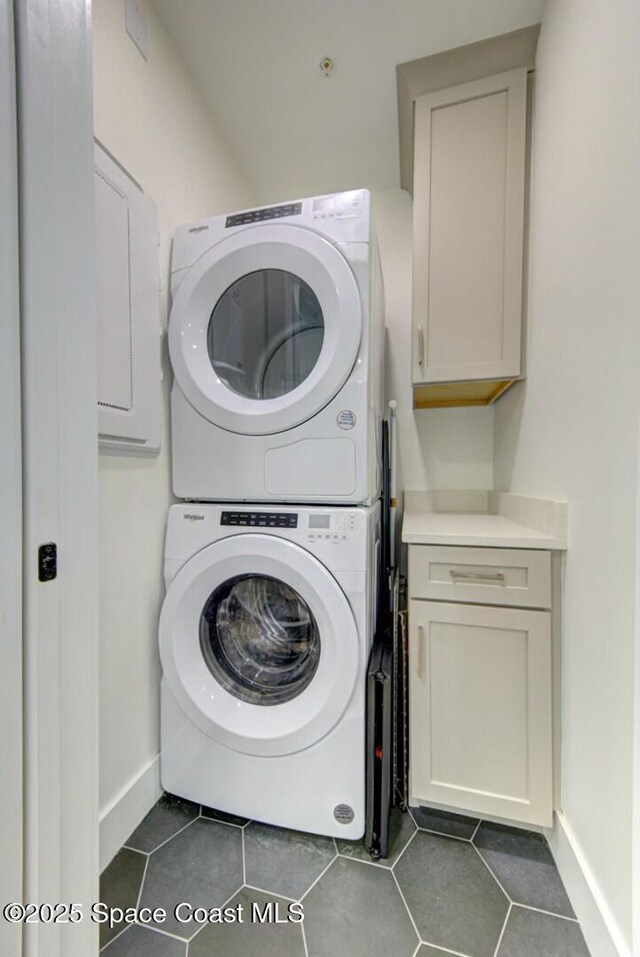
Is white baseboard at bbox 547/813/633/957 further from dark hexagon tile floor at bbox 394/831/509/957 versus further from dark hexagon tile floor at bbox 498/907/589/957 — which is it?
dark hexagon tile floor at bbox 394/831/509/957

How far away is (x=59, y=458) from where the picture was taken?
54cm

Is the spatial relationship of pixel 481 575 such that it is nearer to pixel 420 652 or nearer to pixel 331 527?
pixel 420 652

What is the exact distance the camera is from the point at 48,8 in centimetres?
51

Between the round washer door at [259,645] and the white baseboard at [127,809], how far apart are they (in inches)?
9.7

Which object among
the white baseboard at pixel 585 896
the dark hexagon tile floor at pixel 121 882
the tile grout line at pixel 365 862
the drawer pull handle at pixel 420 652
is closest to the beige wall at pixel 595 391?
the white baseboard at pixel 585 896

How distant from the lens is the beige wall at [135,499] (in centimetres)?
101

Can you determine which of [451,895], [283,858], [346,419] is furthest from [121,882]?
[346,419]

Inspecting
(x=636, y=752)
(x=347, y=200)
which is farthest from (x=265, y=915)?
(x=347, y=200)

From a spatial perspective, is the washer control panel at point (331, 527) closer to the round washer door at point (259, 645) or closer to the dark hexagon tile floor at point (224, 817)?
the round washer door at point (259, 645)

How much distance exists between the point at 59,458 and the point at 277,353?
0.92 metres

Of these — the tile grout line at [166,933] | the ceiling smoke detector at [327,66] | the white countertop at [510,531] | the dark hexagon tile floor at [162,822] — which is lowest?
the dark hexagon tile floor at [162,822]

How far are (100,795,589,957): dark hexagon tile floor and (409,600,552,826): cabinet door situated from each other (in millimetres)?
112

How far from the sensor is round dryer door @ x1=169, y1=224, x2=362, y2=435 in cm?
106

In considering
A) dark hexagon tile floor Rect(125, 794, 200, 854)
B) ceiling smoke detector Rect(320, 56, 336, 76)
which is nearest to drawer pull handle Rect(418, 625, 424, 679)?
dark hexagon tile floor Rect(125, 794, 200, 854)
